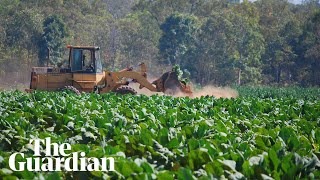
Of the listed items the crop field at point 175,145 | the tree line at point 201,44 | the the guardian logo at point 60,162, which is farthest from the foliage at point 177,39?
the the guardian logo at point 60,162

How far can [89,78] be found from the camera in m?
25.3

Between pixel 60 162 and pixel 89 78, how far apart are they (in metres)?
17.8

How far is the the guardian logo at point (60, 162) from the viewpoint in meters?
6.82

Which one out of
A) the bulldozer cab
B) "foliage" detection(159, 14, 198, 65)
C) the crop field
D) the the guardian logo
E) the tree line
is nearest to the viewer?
the crop field

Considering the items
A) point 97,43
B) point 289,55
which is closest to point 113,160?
point 97,43

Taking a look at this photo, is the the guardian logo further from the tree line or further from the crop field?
the tree line

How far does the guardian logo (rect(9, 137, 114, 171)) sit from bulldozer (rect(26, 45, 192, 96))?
1685cm

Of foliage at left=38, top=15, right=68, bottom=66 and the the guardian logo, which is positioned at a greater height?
the the guardian logo

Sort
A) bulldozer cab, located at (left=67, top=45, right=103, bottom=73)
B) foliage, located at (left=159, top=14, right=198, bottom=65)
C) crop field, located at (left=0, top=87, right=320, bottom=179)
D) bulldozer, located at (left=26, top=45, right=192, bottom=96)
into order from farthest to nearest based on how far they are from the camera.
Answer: foliage, located at (left=159, top=14, right=198, bottom=65) < bulldozer, located at (left=26, top=45, right=192, bottom=96) < bulldozer cab, located at (left=67, top=45, right=103, bottom=73) < crop field, located at (left=0, top=87, right=320, bottom=179)

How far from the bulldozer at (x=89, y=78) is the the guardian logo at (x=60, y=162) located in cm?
1685

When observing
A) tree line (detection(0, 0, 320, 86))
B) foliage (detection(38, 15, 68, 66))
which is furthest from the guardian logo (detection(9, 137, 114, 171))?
tree line (detection(0, 0, 320, 86))

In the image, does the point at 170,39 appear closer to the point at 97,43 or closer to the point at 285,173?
the point at 97,43

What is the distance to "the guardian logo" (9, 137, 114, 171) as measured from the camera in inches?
269

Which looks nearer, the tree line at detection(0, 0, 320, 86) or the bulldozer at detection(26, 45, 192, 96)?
the bulldozer at detection(26, 45, 192, 96)
